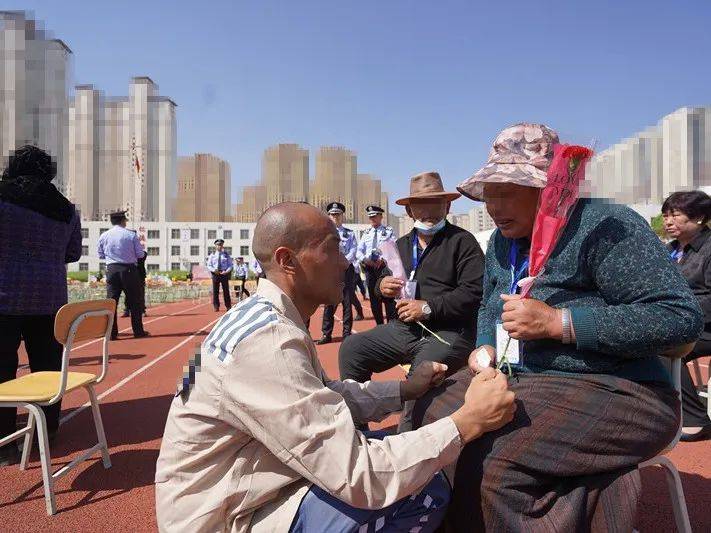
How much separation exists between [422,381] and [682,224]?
3.15 meters

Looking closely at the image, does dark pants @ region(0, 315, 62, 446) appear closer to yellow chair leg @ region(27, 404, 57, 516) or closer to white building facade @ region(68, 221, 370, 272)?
yellow chair leg @ region(27, 404, 57, 516)

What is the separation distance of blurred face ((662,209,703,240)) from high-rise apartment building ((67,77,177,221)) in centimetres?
8161

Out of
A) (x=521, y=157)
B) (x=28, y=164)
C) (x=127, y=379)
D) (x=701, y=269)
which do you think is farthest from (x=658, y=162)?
(x=127, y=379)

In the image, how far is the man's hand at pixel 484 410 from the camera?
1.57 meters

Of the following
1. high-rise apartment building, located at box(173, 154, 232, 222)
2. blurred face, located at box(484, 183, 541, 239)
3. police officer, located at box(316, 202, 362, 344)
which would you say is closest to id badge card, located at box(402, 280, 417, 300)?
blurred face, located at box(484, 183, 541, 239)

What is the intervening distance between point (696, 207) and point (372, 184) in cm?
10645

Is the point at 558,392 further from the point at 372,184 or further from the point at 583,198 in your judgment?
the point at 372,184

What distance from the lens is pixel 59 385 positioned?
323cm

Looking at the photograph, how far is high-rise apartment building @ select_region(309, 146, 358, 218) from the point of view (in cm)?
10694

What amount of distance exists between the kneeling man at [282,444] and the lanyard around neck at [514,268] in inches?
21.8

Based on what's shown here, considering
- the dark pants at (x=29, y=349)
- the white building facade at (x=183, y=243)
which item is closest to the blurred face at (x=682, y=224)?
the dark pants at (x=29, y=349)

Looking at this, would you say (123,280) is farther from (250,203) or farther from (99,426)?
(250,203)

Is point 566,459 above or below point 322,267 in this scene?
below

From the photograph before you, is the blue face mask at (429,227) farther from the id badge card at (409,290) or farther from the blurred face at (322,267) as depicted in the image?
the blurred face at (322,267)
